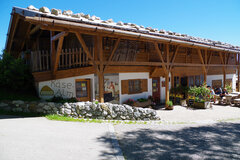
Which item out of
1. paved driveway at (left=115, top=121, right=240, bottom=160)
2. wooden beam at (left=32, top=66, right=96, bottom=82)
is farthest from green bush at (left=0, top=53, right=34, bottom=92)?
paved driveway at (left=115, top=121, right=240, bottom=160)

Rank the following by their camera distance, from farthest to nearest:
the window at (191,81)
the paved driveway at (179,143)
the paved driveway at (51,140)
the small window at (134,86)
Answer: the window at (191,81) → the small window at (134,86) → the paved driveway at (179,143) → the paved driveway at (51,140)

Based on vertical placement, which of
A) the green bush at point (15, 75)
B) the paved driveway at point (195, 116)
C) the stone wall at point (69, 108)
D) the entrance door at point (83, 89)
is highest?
the green bush at point (15, 75)

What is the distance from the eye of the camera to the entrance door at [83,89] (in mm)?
8648

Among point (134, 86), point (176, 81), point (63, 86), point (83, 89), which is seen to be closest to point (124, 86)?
point (134, 86)

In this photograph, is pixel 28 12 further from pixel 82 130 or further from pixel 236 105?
pixel 236 105

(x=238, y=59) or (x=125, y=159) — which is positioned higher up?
(x=238, y=59)

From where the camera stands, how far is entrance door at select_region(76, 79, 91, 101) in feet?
28.4

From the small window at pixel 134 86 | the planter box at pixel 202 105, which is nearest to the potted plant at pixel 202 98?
the planter box at pixel 202 105

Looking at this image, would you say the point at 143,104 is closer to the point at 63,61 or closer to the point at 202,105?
the point at 202,105

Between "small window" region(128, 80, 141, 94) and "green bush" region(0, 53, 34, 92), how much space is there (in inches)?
220

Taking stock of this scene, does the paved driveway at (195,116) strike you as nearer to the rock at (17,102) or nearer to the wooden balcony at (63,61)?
the wooden balcony at (63,61)

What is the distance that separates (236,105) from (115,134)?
399 inches

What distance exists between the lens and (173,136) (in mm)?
5035

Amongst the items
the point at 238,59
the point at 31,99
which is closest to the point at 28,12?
the point at 31,99
